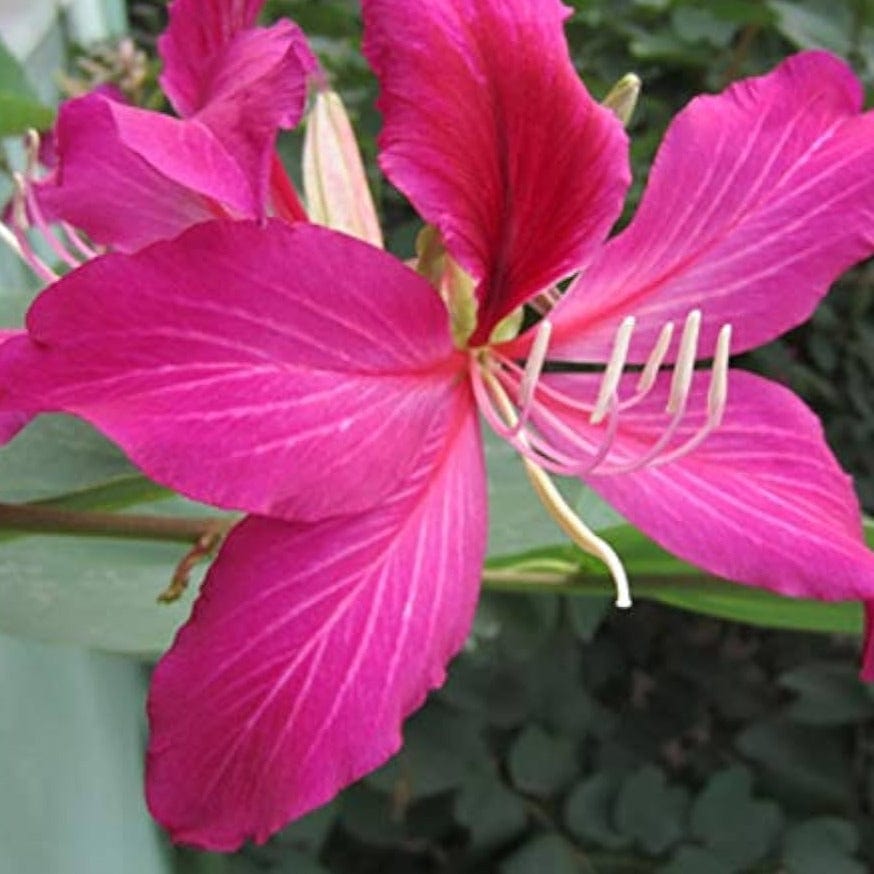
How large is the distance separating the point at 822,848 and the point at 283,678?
771 mm

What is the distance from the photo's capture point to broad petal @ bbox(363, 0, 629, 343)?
36 centimetres

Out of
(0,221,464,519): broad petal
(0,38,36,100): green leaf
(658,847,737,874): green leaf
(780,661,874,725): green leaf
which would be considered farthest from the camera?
(780,661,874,725): green leaf

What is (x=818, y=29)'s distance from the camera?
1.04 meters

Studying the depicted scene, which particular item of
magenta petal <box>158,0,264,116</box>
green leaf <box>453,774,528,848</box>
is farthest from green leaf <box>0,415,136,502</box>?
green leaf <box>453,774,528,848</box>

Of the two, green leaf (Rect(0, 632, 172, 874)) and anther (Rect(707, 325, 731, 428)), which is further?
green leaf (Rect(0, 632, 172, 874))

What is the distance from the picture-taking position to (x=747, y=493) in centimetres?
40

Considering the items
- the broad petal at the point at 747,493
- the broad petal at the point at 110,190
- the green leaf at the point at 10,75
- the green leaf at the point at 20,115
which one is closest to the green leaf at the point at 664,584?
the broad petal at the point at 747,493

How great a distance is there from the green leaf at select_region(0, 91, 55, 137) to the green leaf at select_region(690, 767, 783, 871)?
60 centimetres

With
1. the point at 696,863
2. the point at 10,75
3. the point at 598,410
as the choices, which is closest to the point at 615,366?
the point at 598,410

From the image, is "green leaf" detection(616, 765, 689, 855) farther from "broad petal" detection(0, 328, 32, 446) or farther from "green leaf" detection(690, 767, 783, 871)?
"broad petal" detection(0, 328, 32, 446)

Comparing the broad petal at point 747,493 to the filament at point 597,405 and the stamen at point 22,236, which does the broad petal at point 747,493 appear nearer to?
the filament at point 597,405

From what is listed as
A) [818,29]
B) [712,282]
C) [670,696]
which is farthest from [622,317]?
[670,696]

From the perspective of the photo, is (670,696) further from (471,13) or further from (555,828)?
(471,13)

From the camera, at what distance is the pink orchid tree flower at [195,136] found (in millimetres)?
339
